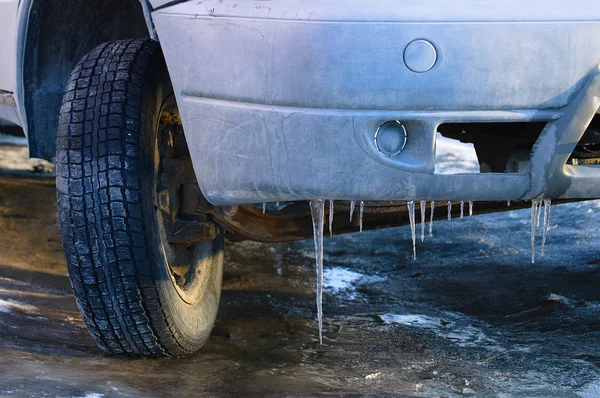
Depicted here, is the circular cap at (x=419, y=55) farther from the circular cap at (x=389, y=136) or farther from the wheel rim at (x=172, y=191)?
the wheel rim at (x=172, y=191)

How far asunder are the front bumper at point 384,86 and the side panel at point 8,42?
3.67 feet

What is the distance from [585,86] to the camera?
2.44 m

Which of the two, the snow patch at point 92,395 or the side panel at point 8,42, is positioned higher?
the side panel at point 8,42

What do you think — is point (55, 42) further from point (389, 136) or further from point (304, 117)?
point (389, 136)

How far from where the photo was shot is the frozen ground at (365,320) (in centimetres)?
287

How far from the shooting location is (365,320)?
380cm

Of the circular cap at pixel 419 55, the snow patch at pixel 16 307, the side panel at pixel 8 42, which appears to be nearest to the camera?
the circular cap at pixel 419 55

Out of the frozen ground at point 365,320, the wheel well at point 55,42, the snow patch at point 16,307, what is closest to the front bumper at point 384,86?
the frozen ground at point 365,320

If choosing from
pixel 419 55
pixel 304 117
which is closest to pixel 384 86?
pixel 419 55

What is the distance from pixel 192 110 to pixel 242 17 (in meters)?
0.31

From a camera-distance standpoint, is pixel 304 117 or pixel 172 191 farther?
pixel 172 191

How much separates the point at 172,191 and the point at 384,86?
1.01 meters

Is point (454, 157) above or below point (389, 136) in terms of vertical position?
below

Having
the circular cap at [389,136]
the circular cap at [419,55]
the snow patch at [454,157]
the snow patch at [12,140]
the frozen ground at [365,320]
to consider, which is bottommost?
the frozen ground at [365,320]
